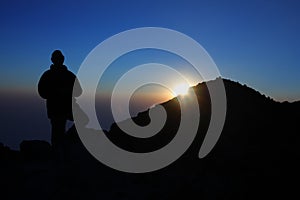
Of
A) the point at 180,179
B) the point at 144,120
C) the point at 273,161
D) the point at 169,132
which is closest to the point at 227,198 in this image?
the point at 180,179

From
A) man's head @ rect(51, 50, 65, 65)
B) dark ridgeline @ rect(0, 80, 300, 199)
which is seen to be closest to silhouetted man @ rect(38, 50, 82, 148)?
man's head @ rect(51, 50, 65, 65)

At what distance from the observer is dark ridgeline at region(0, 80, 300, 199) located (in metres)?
10.2

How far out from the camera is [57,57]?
10.5 meters

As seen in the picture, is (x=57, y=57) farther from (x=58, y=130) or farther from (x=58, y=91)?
(x=58, y=130)

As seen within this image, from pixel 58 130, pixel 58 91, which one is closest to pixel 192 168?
pixel 58 130

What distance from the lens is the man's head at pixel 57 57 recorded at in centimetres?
1048

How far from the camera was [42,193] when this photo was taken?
34.2ft

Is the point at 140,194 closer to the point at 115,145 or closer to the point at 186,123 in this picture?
the point at 115,145

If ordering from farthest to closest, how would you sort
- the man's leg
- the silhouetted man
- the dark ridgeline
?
the man's leg < the silhouetted man < the dark ridgeline

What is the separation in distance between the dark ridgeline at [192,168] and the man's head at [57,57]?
2.59 meters

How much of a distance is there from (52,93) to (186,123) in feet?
20.2

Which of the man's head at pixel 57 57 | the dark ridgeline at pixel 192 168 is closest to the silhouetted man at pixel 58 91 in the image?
the man's head at pixel 57 57

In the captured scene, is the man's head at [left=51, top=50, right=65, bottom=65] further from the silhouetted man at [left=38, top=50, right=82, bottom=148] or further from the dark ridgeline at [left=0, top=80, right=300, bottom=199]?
the dark ridgeline at [left=0, top=80, right=300, bottom=199]

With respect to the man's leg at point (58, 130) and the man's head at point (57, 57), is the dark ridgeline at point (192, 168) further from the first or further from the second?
the man's head at point (57, 57)
